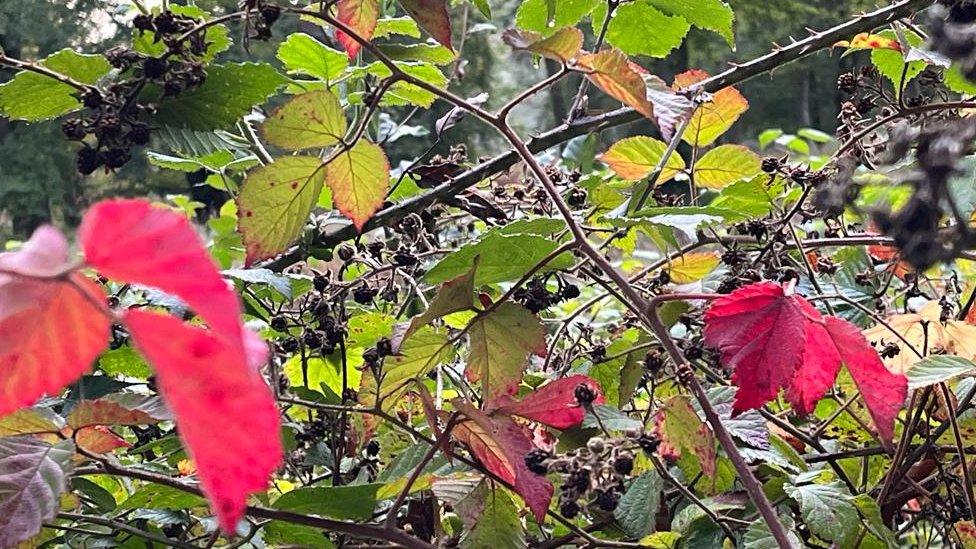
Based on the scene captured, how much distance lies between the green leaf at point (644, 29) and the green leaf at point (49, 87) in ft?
1.29

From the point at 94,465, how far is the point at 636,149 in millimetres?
416

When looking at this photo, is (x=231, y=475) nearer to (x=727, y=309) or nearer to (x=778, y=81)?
(x=727, y=309)

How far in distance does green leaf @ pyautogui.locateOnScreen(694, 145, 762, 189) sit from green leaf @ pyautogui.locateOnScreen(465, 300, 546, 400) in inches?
10.7

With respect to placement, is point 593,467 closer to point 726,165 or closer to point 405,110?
point 726,165

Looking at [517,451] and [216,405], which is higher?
[216,405]

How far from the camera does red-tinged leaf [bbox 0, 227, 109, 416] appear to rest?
0.73 ft

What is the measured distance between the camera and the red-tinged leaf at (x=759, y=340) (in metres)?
0.44

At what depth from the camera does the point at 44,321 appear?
0.24 meters

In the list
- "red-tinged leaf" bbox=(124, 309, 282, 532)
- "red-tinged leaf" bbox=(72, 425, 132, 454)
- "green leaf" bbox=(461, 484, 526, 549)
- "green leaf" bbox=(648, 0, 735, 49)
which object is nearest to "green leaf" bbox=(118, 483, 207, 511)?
"red-tinged leaf" bbox=(72, 425, 132, 454)

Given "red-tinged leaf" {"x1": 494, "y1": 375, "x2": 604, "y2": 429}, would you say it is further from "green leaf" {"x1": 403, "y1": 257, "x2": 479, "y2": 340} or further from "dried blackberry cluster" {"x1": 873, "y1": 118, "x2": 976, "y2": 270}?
"dried blackberry cluster" {"x1": 873, "y1": 118, "x2": 976, "y2": 270}

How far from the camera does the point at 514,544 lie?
46 cm

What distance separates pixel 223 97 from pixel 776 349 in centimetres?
34

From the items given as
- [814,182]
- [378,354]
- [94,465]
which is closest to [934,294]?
[814,182]

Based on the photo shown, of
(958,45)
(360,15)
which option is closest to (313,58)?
(360,15)
